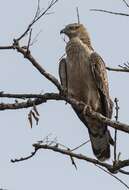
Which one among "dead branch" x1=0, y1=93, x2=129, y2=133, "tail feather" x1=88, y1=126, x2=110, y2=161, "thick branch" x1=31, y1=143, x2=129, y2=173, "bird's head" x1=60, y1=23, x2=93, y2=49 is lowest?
"tail feather" x1=88, y1=126, x2=110, y2=161

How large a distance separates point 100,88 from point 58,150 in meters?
2.66

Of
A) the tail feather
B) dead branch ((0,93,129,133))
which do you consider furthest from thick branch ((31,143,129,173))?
the tail feather

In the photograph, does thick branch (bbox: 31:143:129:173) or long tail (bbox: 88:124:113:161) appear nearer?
thick branch (bbox: 31:143:129:173)

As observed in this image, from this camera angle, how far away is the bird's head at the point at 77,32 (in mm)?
9360

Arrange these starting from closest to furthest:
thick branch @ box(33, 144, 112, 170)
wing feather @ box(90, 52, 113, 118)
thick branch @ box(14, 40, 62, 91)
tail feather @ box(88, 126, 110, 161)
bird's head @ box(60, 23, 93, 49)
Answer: thick branch @ box(14, 40, 62, 91), thick branch @ box(33, 144, 112, 170), tail feather @ box(88, 126, 110, 161), wing feather @ box(90, 52, 113, 118), bird's head @ box(60, 23, 93, 49)

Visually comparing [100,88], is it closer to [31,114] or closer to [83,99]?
[83,99]

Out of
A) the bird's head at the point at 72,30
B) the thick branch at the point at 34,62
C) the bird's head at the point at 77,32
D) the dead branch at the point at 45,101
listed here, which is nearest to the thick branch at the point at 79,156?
the dead branch at the point at 45,101

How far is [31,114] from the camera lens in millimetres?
5953

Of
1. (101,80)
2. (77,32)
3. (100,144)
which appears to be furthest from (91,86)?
(77,32)

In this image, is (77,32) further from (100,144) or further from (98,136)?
(100,144)

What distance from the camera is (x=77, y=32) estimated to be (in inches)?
372

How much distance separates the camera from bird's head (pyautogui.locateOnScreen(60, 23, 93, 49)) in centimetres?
936

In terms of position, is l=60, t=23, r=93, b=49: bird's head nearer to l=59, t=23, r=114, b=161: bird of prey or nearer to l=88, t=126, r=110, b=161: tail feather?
l=59, t=23, r=114, b=161: bird of prey

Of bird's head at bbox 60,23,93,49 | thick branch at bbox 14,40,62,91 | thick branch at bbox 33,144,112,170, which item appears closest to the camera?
thick branch at bbox 14,40,62,91
